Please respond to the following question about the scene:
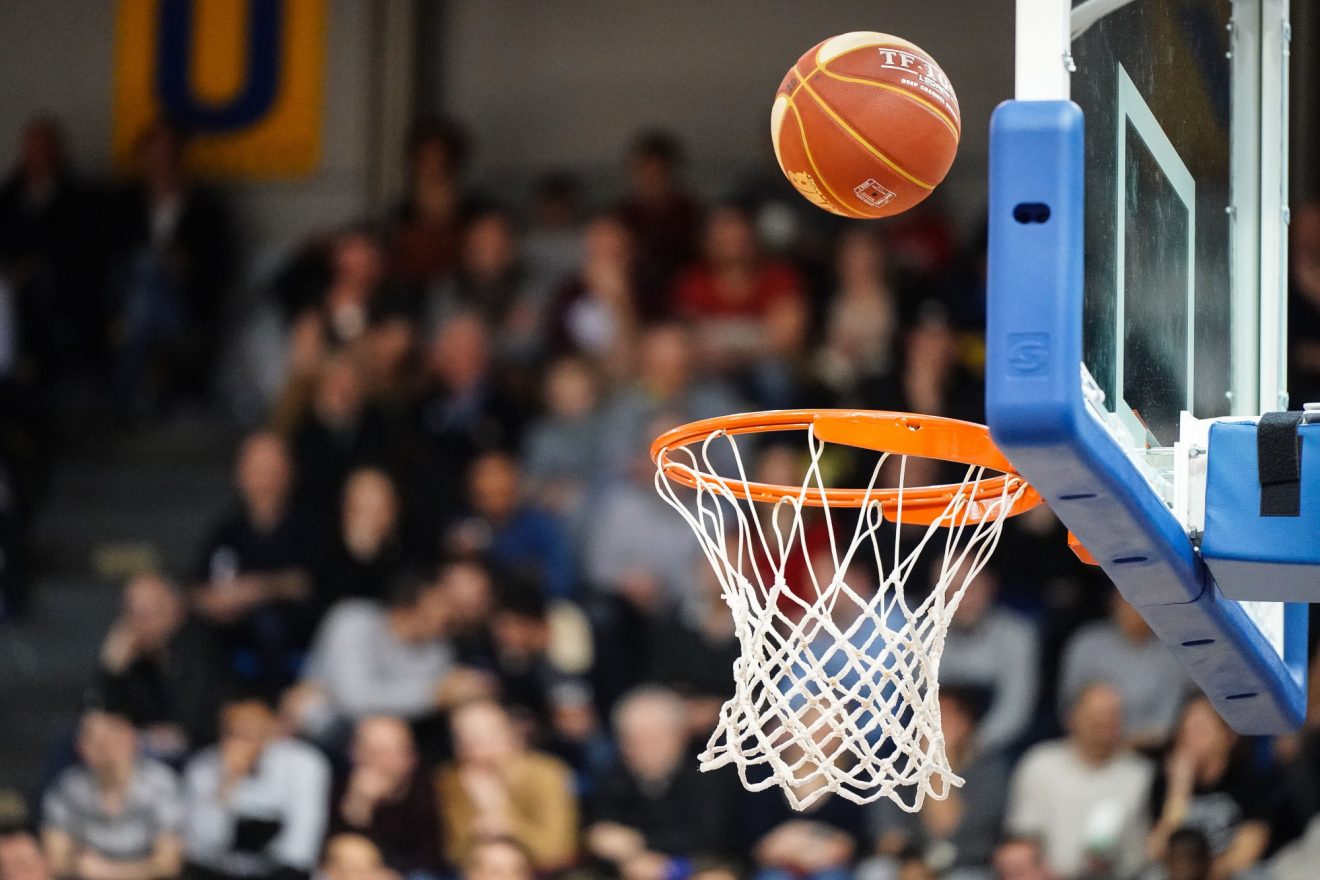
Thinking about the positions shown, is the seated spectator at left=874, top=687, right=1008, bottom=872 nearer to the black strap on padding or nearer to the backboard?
the backboard

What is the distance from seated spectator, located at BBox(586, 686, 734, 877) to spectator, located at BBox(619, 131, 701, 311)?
2.08m

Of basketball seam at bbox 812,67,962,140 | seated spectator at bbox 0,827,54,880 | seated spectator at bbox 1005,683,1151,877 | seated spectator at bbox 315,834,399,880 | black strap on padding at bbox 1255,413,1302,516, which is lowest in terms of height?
seated spectator at bbox 0,827,54,880

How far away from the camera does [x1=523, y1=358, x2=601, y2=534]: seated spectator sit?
274 inches

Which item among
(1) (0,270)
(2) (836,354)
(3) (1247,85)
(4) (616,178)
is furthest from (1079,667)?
(1) (0,270)

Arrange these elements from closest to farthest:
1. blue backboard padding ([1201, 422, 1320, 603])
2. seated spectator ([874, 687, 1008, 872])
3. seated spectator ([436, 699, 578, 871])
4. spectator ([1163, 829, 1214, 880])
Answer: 1. blue backboard padding ([1201, 422, 1320, 603])
2. spectator ([1163, 829, 1214, 880])
3. seated spectator ([874, 687, 1008, 872])
4. seated spectator ([436, 699, 578, 871])

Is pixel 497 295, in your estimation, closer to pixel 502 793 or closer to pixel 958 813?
pixel 502 793

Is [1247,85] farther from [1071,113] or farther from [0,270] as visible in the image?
[0,270]

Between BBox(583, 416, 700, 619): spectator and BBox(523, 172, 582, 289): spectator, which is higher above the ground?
BBox(523, 172, 582, 289): spectator

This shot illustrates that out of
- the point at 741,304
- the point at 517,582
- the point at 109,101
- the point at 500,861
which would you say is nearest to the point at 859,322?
the point at 741,304

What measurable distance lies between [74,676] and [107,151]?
2819 mm

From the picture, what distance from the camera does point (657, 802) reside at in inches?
230

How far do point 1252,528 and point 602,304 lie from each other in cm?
470

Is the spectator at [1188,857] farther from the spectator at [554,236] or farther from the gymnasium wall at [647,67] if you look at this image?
the spectator at [554,236]

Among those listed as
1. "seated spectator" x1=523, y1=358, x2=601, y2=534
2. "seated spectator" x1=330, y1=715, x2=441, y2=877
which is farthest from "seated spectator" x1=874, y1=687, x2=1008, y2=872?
"seated spectator" x1=523, y1=358, x2=601, y2=534
